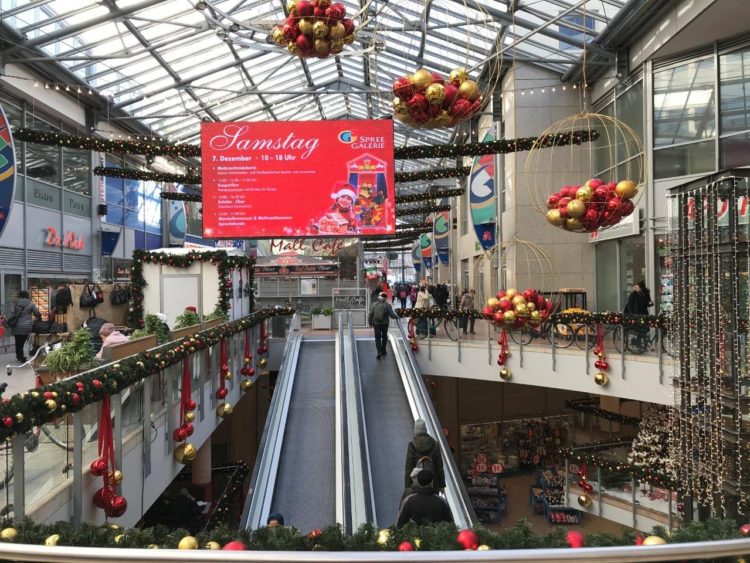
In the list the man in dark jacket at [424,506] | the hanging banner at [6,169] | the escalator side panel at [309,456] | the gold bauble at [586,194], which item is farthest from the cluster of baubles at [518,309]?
the hanging banner at [6,169]

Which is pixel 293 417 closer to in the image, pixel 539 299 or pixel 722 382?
pixel 539 299

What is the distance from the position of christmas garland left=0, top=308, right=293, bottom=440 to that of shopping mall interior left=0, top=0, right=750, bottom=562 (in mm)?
27

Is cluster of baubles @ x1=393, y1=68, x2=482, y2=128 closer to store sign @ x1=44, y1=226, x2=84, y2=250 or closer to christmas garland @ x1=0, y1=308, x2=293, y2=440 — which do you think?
christmas garland @ x1=0, y1=308, x2=293, y2=440

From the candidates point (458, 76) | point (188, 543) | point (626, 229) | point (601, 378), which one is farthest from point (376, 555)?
point (626, 229)

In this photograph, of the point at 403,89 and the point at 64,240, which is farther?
the point at 64,240

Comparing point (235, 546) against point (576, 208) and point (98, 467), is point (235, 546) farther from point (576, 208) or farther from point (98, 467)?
point (576, 208)

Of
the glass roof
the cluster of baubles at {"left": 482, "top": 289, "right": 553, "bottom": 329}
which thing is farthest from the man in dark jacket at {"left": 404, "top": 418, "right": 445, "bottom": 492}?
the glass roof

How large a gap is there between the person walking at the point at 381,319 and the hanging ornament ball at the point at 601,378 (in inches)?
166

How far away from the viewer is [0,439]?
11.1 feet

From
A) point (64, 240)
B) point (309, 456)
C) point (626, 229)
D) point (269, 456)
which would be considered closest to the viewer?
point (269, 456)

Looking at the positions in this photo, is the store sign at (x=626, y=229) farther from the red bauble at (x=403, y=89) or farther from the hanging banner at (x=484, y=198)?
the red bauble at (x=403, y=89)

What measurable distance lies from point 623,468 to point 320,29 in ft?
32.5

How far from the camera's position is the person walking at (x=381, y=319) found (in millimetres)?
11930

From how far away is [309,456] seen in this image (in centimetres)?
802
